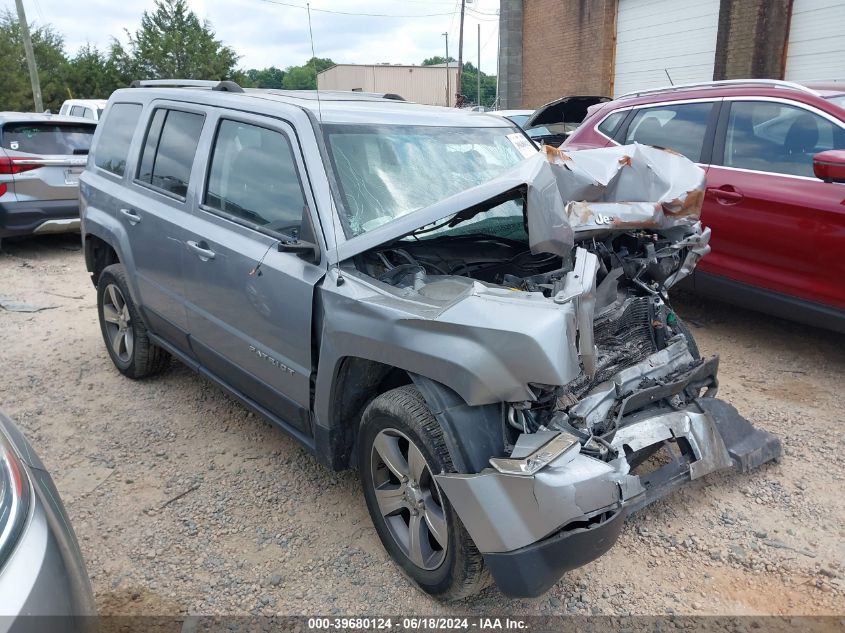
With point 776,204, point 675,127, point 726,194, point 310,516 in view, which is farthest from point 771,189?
point 310,516

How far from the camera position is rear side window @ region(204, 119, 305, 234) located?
3139 mm

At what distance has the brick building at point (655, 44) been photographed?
37.1 ft

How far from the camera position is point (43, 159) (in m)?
8.39

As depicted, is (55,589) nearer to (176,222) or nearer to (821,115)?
(176,222)

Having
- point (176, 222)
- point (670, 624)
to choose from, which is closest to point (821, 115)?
point (670, 624)

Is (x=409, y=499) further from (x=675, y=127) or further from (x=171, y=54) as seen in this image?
(x=171, y=54)

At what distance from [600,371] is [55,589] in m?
2.19

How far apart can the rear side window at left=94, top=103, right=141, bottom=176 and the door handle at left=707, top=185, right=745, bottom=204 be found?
4060 millimetres

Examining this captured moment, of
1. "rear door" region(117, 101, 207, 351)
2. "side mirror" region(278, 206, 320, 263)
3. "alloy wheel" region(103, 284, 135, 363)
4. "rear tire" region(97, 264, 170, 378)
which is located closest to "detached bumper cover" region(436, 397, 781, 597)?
"side mirror" region(278, 206, 320, 263)

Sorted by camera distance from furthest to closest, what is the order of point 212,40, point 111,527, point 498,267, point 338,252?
point 212,40, point 498,267, point 111,527, point 338,252

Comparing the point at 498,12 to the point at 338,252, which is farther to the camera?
the point at 498,12

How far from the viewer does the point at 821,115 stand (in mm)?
4484

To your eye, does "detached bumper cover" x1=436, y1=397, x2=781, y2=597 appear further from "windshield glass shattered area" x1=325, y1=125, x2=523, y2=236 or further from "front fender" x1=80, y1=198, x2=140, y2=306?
"front fender" x1=80, y1=198, x2=140, y2=306

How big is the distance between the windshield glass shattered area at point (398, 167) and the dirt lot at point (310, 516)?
1.47 metres
